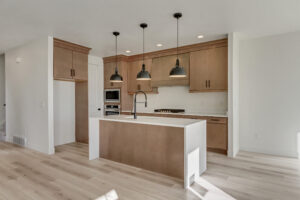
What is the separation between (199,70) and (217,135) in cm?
165

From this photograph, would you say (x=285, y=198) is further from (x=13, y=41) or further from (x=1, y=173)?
(x=13, y=41)

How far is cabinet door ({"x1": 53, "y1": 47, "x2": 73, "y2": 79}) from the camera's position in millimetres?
4148

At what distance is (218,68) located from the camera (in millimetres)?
4270

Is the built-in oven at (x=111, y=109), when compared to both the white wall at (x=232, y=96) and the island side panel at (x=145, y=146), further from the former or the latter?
the white wall at (x=232, y=96)

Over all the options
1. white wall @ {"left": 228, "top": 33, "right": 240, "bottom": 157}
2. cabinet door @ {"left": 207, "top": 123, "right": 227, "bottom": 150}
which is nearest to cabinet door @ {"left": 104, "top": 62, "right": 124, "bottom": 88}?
cabinet door @ {"left": 207, "top": 123, "right": 227, "bottom": 150}

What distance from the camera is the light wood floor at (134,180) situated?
7.68ft

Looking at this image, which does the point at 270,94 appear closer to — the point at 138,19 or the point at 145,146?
the point at 145,146

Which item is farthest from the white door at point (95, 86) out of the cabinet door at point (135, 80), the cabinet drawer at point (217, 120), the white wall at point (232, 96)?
the white wall at point (232, 96)

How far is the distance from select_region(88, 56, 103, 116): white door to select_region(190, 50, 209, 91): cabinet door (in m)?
3.03

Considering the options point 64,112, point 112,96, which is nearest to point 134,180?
point 64,112

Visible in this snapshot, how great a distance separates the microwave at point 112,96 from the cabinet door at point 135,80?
416 mm

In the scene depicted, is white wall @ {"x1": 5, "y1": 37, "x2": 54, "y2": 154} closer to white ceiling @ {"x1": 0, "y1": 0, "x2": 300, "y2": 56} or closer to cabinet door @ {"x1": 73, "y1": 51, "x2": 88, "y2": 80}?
white ceiling @ {"x1": 0, "y1": 0, "x2": 300, "y2": 56}

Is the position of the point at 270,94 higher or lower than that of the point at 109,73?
lower

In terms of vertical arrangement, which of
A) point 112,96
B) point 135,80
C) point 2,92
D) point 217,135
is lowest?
point 217,135
